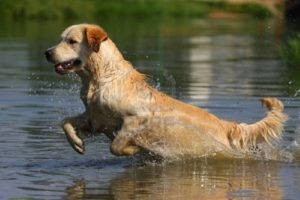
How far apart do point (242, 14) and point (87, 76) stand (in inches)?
2063

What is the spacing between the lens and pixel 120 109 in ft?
41.9

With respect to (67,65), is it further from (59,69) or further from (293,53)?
(293,53)

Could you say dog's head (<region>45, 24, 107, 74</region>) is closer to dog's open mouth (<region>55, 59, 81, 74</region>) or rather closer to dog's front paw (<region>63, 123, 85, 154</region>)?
dog's open mouth (<region>55, 59, 81, 74</region>)

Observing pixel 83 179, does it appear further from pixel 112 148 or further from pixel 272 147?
pixel 272 147

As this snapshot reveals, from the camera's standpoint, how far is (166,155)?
13039mm

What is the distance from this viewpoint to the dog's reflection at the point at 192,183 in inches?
434

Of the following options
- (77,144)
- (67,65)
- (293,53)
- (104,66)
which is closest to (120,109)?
(104,66)

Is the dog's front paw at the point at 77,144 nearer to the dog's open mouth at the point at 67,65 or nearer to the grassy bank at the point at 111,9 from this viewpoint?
the dog's open mouth at the point at 67,65

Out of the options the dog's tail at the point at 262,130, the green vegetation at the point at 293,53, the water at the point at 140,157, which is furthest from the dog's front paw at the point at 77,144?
the green vegetation at the point at 293,53

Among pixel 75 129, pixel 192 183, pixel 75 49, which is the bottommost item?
pixel 192 183

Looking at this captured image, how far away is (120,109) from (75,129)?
1.90ft

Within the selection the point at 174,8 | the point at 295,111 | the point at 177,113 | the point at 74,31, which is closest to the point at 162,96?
the point at 177,113

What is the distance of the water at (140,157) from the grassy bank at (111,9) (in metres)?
19.7

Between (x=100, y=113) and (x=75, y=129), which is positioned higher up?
(x=100, y=113)
